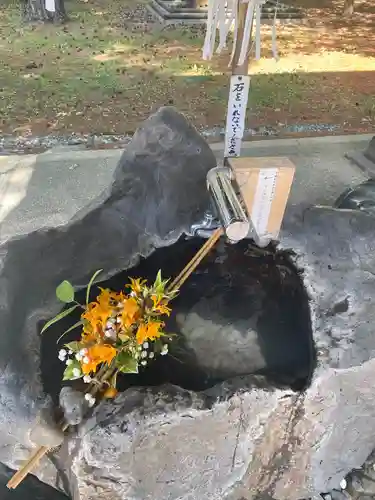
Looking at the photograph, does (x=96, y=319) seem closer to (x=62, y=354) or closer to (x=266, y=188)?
(x=62, y=354)

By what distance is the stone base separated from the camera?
8906 mm

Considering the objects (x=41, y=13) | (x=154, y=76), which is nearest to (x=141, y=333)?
(x=154, y=76)

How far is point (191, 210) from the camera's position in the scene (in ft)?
7.10

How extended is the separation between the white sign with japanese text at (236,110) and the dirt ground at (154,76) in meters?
2.70

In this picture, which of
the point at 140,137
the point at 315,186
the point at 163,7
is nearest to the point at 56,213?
the point at 140,137

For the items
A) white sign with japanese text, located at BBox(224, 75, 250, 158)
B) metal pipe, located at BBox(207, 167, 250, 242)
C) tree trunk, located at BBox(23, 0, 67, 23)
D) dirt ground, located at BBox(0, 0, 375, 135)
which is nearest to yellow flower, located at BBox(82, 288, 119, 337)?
metal pipe, located at BBox(207, 167, 250, 242)

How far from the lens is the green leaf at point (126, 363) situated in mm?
1653

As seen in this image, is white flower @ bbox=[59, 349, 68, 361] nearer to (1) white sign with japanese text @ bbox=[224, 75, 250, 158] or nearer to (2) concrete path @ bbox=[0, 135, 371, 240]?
(1) white sign with japanese text @ bbox=[224, 75, 250, 158]

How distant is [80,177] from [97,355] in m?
2.77

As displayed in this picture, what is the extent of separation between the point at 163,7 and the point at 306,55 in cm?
298

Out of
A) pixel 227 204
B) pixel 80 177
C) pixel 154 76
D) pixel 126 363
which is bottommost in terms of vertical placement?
pixel 154 76

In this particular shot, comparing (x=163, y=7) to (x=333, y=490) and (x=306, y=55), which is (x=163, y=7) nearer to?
(x=306, y=55)

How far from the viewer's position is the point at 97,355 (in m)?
1.57

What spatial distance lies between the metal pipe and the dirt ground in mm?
3400
